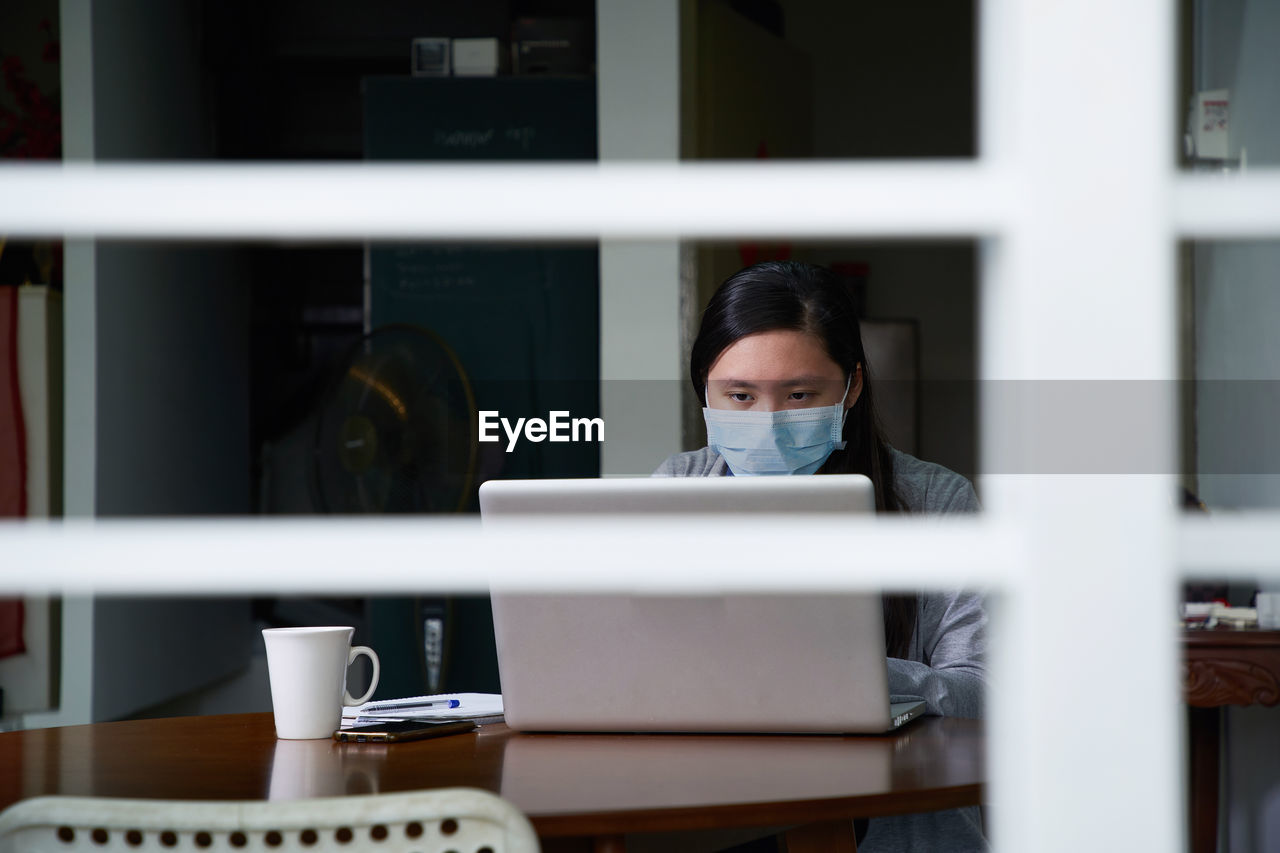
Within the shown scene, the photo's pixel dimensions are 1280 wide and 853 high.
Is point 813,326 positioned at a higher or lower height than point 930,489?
higher

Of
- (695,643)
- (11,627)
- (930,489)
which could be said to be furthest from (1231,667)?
(11,627)

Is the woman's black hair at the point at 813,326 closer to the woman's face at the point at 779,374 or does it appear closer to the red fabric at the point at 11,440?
the woman's face at the point at 779,374

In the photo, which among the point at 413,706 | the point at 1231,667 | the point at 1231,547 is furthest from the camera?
the point at 1231,667

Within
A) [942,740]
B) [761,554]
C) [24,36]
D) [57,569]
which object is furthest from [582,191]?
[24,36]

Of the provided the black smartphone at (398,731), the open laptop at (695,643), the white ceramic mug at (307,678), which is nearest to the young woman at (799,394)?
the open laptop at (695,643)

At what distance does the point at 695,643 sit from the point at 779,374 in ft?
3.08

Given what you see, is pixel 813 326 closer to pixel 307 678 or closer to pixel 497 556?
pixel 307 678

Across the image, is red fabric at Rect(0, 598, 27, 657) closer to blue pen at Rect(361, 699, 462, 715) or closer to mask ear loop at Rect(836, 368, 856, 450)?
blue pen at Rect(361, 699, 462, 715)

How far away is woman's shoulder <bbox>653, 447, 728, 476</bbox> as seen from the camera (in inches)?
99.5

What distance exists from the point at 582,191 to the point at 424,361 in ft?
11.2

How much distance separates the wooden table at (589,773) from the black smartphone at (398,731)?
2cm

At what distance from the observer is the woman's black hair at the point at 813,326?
2352 mm

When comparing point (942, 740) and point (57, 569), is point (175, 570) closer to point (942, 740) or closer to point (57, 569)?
point (57, 569)

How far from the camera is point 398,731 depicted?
5.46 feet
